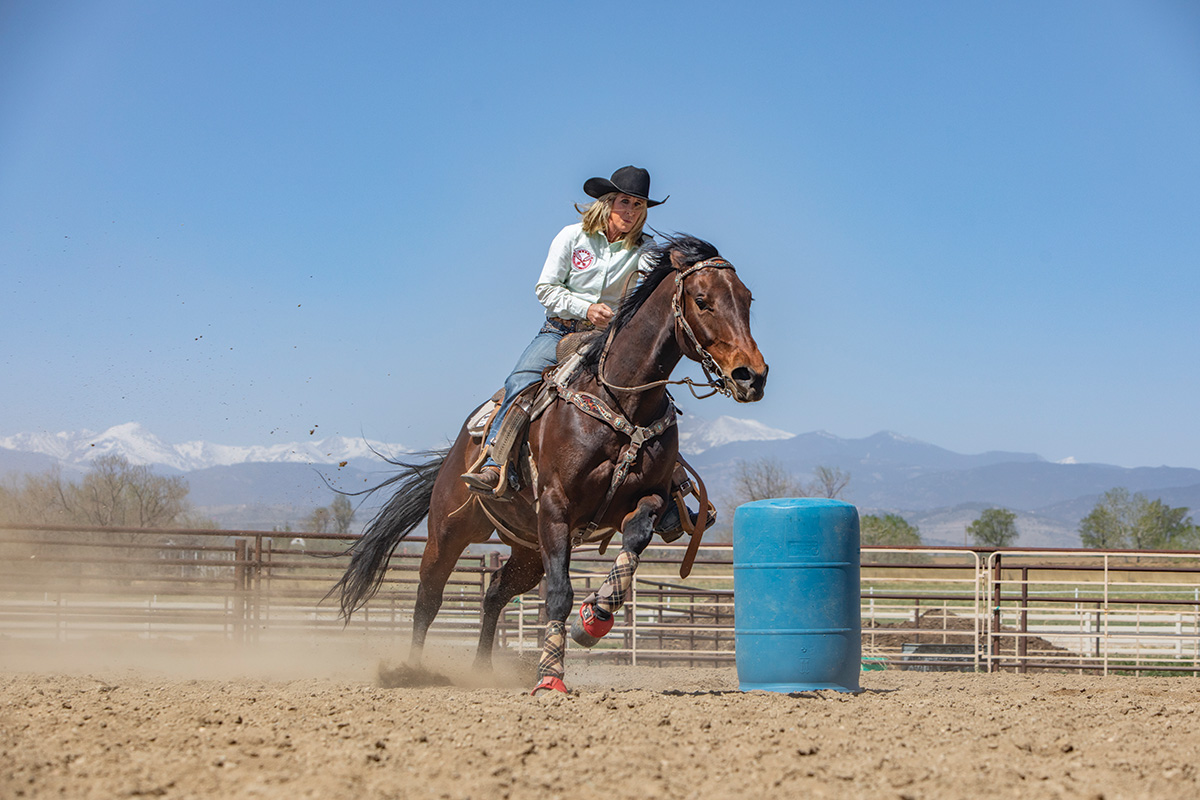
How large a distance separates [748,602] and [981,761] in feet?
9.76

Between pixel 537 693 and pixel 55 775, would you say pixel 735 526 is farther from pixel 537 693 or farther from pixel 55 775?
pixel 55 775

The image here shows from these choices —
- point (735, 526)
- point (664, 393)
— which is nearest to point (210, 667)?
point (735, 526)

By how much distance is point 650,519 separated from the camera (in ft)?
16.0

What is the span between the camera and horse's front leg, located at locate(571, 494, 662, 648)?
15.6 feet

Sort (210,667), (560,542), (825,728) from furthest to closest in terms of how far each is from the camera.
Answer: (210,667), (560,542), (825,728)

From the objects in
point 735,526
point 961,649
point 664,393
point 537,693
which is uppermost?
point 664,393

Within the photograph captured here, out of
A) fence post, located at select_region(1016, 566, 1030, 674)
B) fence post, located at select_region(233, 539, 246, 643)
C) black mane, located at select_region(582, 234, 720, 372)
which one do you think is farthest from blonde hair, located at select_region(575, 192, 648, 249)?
fence post, located at select_region(233, 539, 246, 643)

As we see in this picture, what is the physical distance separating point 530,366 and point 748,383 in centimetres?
167

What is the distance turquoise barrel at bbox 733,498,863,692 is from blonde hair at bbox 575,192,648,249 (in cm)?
166

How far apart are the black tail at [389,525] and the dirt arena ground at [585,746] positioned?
8.86 feet

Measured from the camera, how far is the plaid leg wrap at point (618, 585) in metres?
4.76

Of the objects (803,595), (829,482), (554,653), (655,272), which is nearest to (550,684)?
(554,653)

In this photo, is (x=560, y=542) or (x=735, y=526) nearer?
(x=560, y=542)

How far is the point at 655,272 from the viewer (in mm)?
5129
